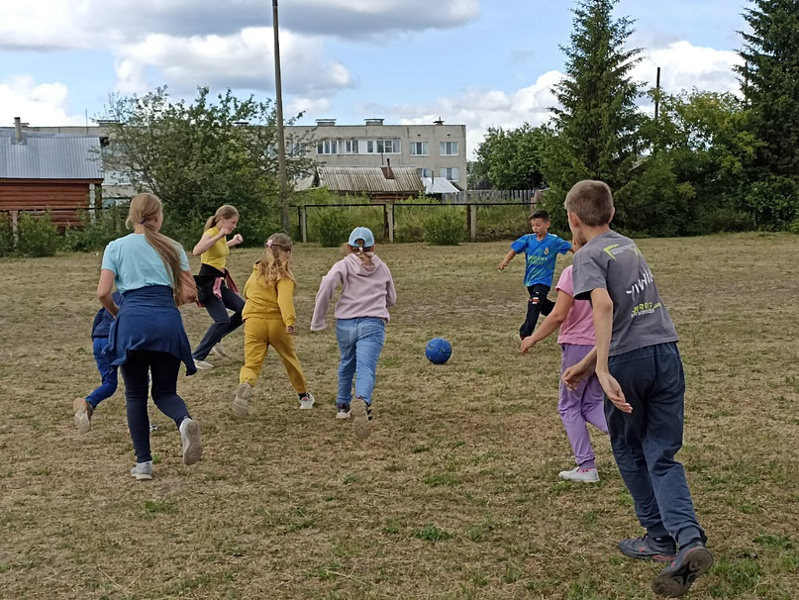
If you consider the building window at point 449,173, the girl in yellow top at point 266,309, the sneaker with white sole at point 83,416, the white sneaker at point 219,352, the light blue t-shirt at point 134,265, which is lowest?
the white sneaker at point 219,352

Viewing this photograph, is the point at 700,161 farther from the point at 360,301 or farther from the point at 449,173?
the point at 449,173

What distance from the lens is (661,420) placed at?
13.4ft

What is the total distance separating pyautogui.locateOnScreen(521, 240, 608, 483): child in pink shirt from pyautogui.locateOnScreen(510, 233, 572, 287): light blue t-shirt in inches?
184

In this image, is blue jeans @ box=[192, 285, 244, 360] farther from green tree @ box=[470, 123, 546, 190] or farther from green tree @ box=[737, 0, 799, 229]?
green tree @ box=[470, 123, 546, 190]

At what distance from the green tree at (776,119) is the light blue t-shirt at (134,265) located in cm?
3549

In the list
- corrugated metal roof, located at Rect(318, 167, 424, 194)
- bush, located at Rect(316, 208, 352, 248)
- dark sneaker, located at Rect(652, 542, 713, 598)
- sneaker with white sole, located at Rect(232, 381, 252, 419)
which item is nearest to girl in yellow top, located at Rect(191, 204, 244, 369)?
sneaker with white sole, located at Rect(232, 381, 252, 419)

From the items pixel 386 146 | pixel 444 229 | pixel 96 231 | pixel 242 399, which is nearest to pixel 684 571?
pixel 242 399

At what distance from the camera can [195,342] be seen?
1204 cm

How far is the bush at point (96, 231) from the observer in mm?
30609

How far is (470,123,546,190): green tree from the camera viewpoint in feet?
255

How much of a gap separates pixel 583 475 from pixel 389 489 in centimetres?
118

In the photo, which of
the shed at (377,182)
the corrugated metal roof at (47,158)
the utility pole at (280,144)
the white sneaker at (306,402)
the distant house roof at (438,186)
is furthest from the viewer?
the distant house roof at (438,186)

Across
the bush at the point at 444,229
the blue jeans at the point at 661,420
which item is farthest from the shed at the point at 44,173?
the blue jeans at the point at 661,420

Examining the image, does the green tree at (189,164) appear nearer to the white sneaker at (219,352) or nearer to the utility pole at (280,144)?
the utility pole at (280,144)
